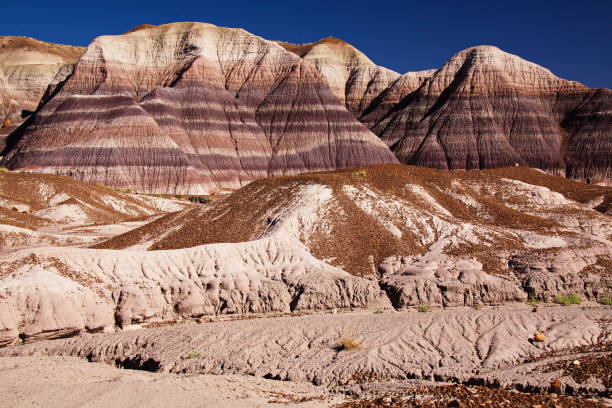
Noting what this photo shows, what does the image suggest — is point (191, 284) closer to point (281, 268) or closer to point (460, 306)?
point (281, 268)

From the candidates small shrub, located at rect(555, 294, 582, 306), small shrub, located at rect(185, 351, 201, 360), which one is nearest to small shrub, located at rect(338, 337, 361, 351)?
small shrub, located at rect(185, 351, 201, 360)

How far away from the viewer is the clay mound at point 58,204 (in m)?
45.4

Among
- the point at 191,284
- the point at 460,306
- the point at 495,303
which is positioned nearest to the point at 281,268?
the point at 191,284

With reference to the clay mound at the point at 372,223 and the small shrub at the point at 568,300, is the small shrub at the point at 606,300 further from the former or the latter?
the clay mound at the point at 372,223

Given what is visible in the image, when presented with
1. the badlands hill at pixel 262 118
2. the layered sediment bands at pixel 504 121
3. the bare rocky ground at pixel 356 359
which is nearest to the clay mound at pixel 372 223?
the bare rocky ground at pixel 356 359

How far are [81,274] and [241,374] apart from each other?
7561 mm

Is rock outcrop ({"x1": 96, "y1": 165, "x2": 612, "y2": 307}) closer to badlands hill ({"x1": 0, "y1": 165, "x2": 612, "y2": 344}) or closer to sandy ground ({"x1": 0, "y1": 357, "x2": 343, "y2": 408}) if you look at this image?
badlands hill ({"x1": 0, "y1": 165, "x2": 612, "y2": 344})

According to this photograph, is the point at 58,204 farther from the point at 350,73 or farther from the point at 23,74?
the point at 23,74

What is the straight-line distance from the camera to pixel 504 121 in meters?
114

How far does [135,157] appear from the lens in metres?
87.6

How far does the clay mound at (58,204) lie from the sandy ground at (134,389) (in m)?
26.6

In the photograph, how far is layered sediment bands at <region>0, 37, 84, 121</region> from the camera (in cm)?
13488

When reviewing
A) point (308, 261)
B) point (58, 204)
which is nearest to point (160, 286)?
point (308, 261)

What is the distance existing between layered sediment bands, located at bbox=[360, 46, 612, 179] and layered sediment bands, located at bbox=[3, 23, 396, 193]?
13466mm
